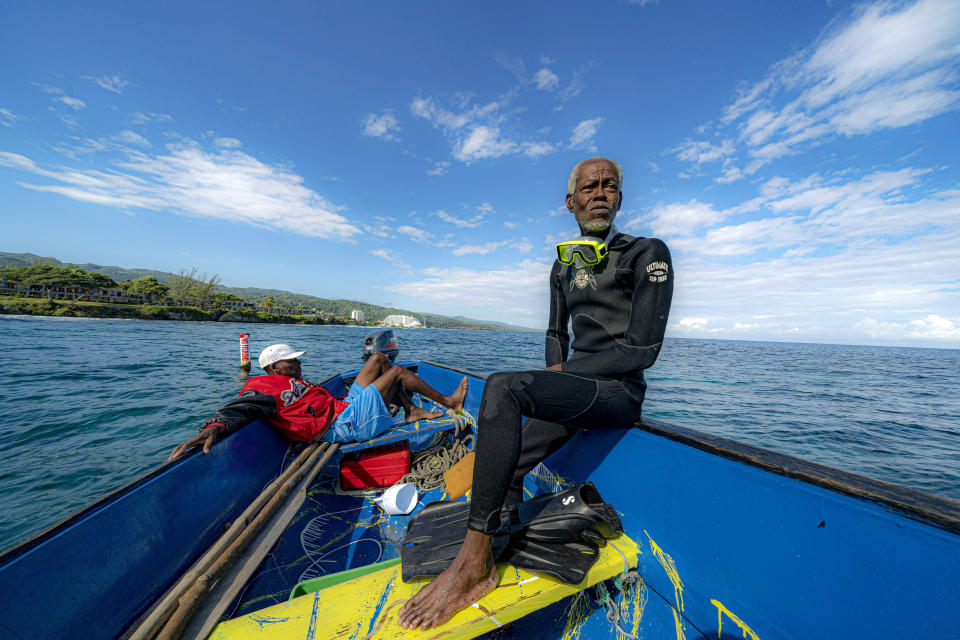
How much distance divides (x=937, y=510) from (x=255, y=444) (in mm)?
3605

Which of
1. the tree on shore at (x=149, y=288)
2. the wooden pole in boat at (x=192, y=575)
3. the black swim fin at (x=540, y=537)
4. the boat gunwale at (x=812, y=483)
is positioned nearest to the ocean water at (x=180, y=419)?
the wooden pole in boat at (x=192, y=575)

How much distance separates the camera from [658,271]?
1538 millimetres

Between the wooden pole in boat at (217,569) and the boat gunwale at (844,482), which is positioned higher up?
the boat gunwale at (844,482)

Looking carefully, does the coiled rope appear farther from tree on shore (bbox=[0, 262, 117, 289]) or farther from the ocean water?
tree on shore (bbox=[0, 262, 117, 289])

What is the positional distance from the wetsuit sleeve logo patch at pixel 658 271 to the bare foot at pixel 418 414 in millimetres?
2868

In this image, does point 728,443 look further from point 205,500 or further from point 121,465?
point 121,465

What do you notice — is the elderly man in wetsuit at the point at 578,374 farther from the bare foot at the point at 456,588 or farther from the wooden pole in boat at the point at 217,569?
the wooden pole in boat at the point at 217,569

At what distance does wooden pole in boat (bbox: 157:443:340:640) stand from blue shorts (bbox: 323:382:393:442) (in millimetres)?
623

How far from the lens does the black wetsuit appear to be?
51.1 inches

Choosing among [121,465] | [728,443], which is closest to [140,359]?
[121,465]

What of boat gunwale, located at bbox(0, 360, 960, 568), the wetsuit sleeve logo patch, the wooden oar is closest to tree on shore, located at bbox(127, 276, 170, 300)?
the wooden oar

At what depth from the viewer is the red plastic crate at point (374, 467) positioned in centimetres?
298

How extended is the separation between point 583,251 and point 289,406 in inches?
119

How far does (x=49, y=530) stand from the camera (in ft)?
3.91
